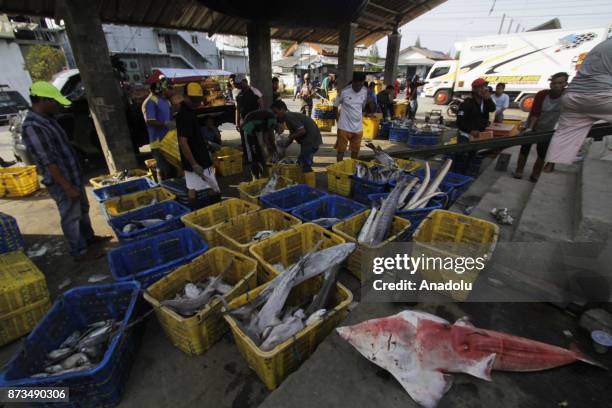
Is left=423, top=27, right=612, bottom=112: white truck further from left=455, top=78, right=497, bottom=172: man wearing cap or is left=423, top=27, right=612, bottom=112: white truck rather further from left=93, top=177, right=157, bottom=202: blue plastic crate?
left=93, top=177, right=157, bottom=202: blue plastic crate

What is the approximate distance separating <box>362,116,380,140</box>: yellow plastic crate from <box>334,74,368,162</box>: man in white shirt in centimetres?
445

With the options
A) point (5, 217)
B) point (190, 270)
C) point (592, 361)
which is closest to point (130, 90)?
point (5, 217)

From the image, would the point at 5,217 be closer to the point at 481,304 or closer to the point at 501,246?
the point at 481,304

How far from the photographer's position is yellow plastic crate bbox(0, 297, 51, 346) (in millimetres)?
2613

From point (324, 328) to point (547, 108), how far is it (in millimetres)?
5508

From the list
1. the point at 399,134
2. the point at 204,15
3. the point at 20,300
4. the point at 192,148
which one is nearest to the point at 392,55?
the point at 399,134

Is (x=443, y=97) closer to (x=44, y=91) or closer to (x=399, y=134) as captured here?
(x=399, y=134)

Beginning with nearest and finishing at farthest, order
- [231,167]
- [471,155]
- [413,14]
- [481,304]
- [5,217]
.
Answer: [481,304]
[5,217]
[471,155]
[231,167]
[413,14]

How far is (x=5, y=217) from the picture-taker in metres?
3.44

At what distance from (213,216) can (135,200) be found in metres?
1.45

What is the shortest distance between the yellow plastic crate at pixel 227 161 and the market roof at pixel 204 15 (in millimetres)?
2823

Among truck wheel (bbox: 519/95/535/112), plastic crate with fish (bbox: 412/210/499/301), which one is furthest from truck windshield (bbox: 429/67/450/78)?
plastic crate with fish (bbox: 412/210/499/301)

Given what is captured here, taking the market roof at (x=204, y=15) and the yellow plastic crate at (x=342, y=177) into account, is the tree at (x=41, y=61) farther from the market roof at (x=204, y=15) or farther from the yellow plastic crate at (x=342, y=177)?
the yellow plastic crate at (x=342, y=177)

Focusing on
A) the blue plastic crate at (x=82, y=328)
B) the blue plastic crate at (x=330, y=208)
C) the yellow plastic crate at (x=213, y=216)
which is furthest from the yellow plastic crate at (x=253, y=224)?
the blue plastic crate at (x=82, y=328)
